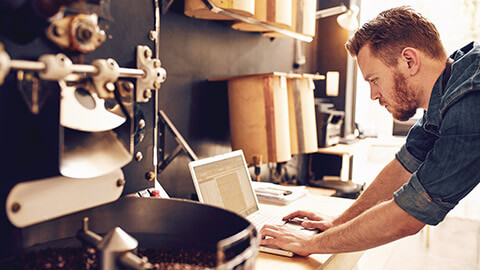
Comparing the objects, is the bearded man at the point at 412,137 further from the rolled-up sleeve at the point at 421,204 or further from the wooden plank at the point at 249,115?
the wooden plank at the point at 249,115

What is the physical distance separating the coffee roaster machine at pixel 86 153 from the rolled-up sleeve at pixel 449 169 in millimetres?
655

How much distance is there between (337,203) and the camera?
6.13 ft

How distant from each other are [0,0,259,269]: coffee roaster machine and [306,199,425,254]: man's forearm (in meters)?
0.52

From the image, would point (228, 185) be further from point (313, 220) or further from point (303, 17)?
point (303, 17)

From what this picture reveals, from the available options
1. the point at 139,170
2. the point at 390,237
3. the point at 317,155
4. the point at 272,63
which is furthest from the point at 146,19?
the point at 317,155

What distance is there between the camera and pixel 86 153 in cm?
71

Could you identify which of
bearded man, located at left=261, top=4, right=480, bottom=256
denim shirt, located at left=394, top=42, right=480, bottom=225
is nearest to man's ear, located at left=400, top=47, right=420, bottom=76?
bearded man, located at left=261, top=4, right=480, bottom=256

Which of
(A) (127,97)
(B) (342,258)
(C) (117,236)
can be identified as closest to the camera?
(C) (117,236)

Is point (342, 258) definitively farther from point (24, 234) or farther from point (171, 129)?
point (24, 234)

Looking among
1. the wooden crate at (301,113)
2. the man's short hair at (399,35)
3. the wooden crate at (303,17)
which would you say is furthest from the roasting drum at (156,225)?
the wooden crate at (303,17)

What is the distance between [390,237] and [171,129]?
88cm

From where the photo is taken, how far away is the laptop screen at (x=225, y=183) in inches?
54.6

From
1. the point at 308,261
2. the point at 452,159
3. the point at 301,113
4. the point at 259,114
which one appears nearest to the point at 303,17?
the point at 301,113

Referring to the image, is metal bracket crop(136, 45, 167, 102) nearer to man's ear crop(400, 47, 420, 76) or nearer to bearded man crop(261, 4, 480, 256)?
bearded man crop(261, 4, 480, 256)
